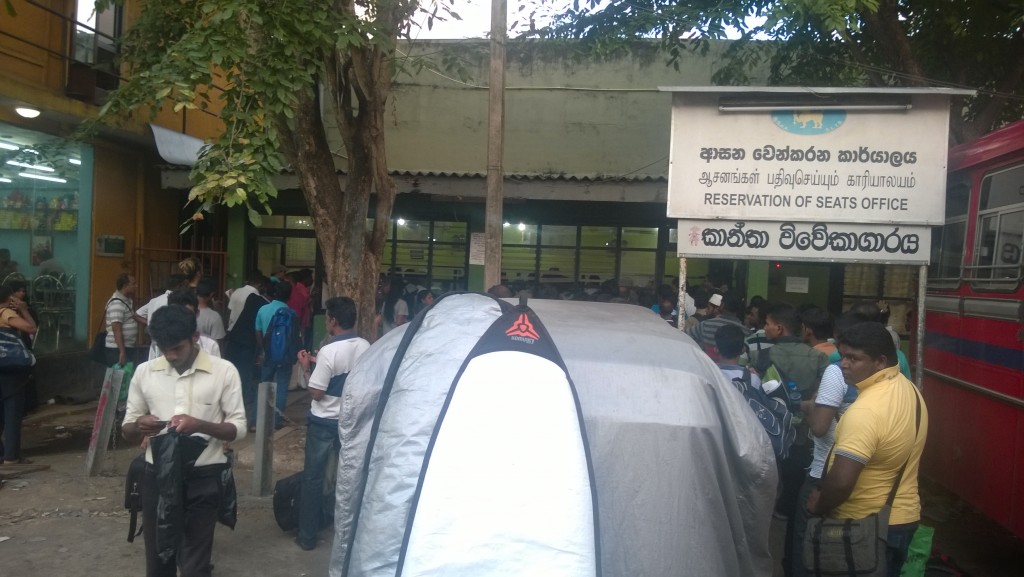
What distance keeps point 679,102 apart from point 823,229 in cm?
144

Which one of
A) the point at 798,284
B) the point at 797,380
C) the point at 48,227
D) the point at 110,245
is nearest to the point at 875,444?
the point at 797,380

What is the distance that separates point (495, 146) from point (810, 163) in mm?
3279

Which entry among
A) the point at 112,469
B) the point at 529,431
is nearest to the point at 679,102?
the point at 529,431

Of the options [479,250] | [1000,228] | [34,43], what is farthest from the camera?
[34,43]

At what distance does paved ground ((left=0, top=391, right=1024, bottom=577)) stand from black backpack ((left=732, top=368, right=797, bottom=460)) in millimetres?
1354

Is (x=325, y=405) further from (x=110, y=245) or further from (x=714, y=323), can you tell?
(x=110, y=245)

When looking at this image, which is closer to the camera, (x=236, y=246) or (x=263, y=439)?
(x=263, y=439)

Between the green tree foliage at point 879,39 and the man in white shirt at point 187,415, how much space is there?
6.61 m

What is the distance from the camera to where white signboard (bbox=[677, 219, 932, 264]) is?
5840 mm

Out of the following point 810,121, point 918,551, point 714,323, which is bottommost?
point 918,551

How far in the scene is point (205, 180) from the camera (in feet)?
19.6

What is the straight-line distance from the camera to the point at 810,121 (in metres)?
5.92

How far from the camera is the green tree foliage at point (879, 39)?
8.84 meters

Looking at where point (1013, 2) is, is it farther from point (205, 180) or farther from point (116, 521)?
point (116, 521)
